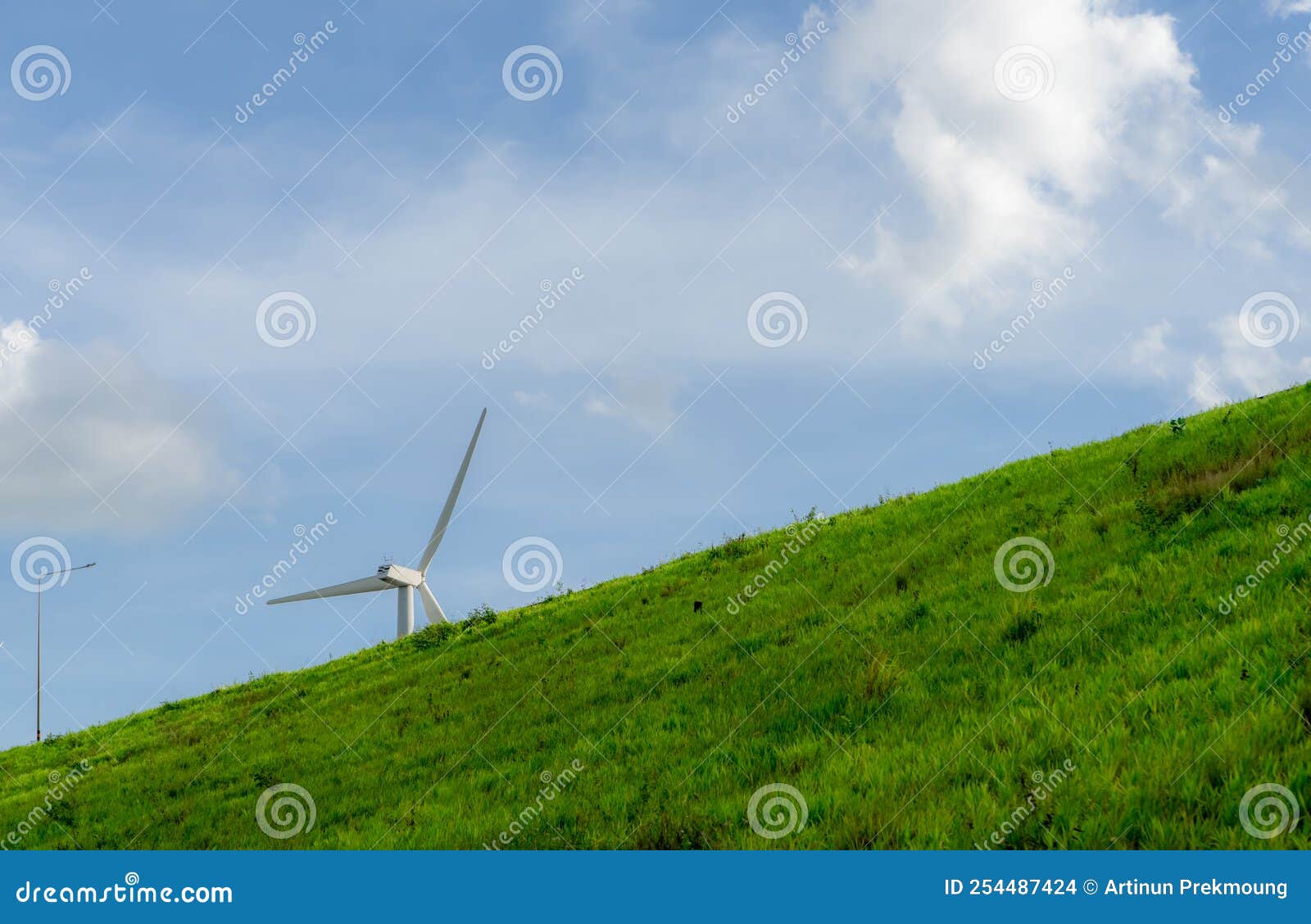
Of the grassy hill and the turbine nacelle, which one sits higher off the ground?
the turbine nacelle

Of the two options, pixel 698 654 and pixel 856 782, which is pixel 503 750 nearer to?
pixel 698 654

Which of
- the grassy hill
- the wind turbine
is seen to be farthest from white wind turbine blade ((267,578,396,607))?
the grassy hill

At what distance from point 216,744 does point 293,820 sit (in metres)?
8.53

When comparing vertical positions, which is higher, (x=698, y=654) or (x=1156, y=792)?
(x=698, y=654)

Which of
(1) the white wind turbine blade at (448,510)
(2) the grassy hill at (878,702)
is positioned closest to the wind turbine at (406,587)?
(1) the white wind turbine blade at (448,510)

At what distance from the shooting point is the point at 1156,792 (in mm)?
6531

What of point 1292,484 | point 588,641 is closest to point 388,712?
point 588,641

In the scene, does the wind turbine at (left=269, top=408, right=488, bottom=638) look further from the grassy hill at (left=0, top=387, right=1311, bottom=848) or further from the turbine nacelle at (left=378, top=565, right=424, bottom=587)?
the grassy hill at (left=0, top=387, right=1311, bottom=848)

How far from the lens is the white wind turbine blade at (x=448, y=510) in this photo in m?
38.1

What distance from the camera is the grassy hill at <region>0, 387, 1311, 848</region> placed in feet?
23.5

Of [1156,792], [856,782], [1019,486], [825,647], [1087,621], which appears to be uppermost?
[1019,486]

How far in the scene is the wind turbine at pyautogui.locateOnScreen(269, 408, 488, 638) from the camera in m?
39.9

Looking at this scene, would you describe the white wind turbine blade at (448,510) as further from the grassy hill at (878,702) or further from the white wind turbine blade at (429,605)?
the grassy hill at (878,702)

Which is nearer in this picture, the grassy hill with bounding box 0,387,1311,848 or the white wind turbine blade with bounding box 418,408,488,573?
the grassy hill with bounding box 0,387,1311,848
